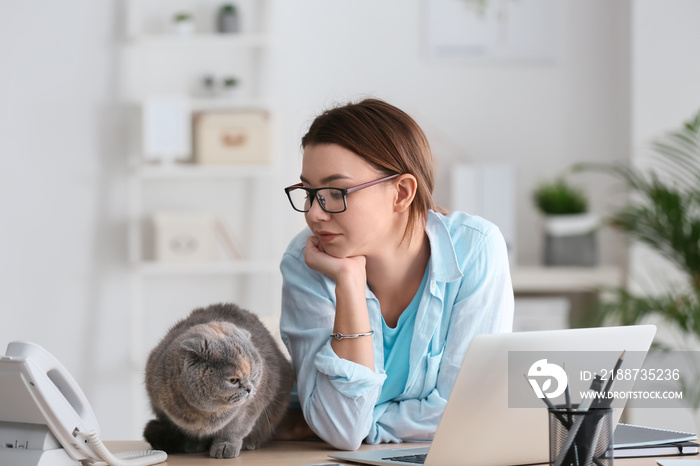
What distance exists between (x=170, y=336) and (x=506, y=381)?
55 centimetres

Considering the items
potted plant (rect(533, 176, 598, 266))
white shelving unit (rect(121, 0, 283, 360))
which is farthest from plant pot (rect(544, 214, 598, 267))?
white shelving unit (rect(121, 0, 283, 360))

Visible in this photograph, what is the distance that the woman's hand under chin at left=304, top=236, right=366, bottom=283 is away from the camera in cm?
138

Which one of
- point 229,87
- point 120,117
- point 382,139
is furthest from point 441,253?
point 120,117

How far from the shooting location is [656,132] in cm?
323

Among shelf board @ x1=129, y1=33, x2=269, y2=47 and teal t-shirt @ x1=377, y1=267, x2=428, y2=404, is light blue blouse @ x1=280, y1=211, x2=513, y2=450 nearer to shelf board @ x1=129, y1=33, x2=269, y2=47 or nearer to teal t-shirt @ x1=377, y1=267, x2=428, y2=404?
teal t-shirt @ x1=377, y1=267, x2=428, y2=404

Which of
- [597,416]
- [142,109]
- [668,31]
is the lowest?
[597,416]

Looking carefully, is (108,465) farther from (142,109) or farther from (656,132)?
(656,132)

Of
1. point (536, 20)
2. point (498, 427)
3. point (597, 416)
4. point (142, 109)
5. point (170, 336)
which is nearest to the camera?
point (597, 416)

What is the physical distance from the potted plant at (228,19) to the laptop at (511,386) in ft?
8.11

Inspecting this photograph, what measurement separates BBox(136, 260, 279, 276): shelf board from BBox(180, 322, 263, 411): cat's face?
1.99 metres

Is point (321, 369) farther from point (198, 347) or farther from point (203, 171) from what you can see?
point (203, 171)

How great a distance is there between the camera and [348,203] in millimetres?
1354

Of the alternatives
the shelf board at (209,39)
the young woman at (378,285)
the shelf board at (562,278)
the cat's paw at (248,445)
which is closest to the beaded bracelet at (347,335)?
the young woman at (378,285)

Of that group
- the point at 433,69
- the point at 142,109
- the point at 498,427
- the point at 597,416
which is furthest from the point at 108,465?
the point at 433,69
